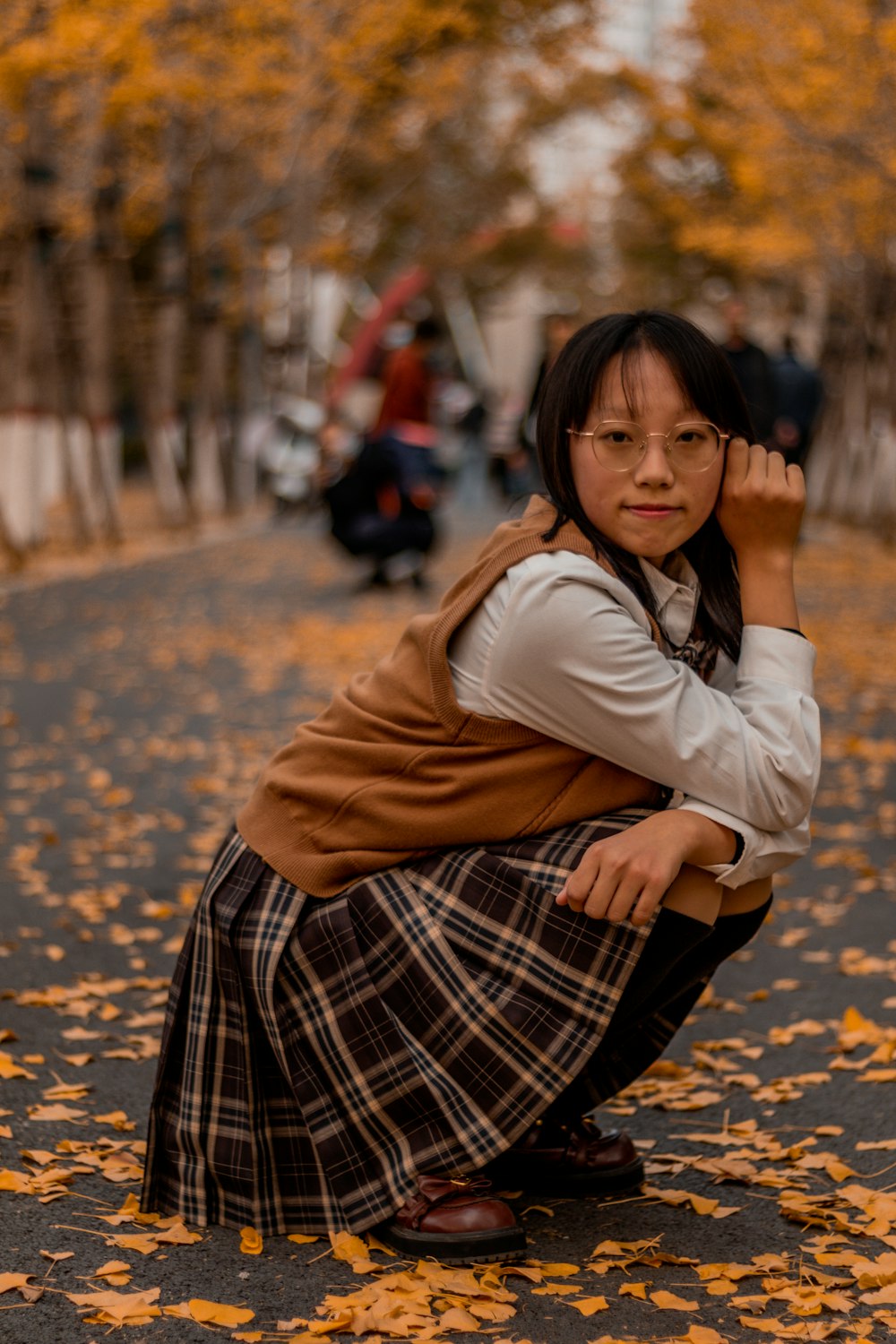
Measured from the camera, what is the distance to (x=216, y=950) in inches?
125

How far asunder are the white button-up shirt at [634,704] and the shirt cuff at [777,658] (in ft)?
0.07

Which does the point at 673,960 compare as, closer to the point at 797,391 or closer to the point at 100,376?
the point at 797,391

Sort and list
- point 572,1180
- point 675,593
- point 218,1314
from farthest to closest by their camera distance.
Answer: point 572,1180
point 675,593
point 218,1314

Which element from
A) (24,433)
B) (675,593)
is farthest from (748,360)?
(675,593)

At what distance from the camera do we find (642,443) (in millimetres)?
3066

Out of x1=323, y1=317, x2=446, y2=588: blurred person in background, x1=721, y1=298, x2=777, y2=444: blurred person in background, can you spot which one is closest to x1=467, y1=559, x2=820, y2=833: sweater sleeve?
x1=721, y1=298, x2=777, y2=444: blurred person in background

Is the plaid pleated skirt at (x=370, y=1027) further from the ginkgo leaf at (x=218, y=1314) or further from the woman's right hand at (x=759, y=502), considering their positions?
the woman's right hand at (x=759, y=502)

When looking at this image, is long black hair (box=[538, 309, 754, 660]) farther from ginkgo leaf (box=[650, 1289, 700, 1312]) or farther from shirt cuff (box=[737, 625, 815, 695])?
ginkgo leaf (box=[650, 1289, 700, 1312])

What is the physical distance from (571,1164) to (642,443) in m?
1.34

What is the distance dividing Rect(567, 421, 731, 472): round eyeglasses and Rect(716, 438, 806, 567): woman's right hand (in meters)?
0.06

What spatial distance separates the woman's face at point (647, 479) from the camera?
3.05 metres

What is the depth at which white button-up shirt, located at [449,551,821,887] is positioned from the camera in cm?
291

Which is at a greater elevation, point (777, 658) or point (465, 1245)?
point (777, 658)

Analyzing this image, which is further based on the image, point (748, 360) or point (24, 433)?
point (24, 433)
